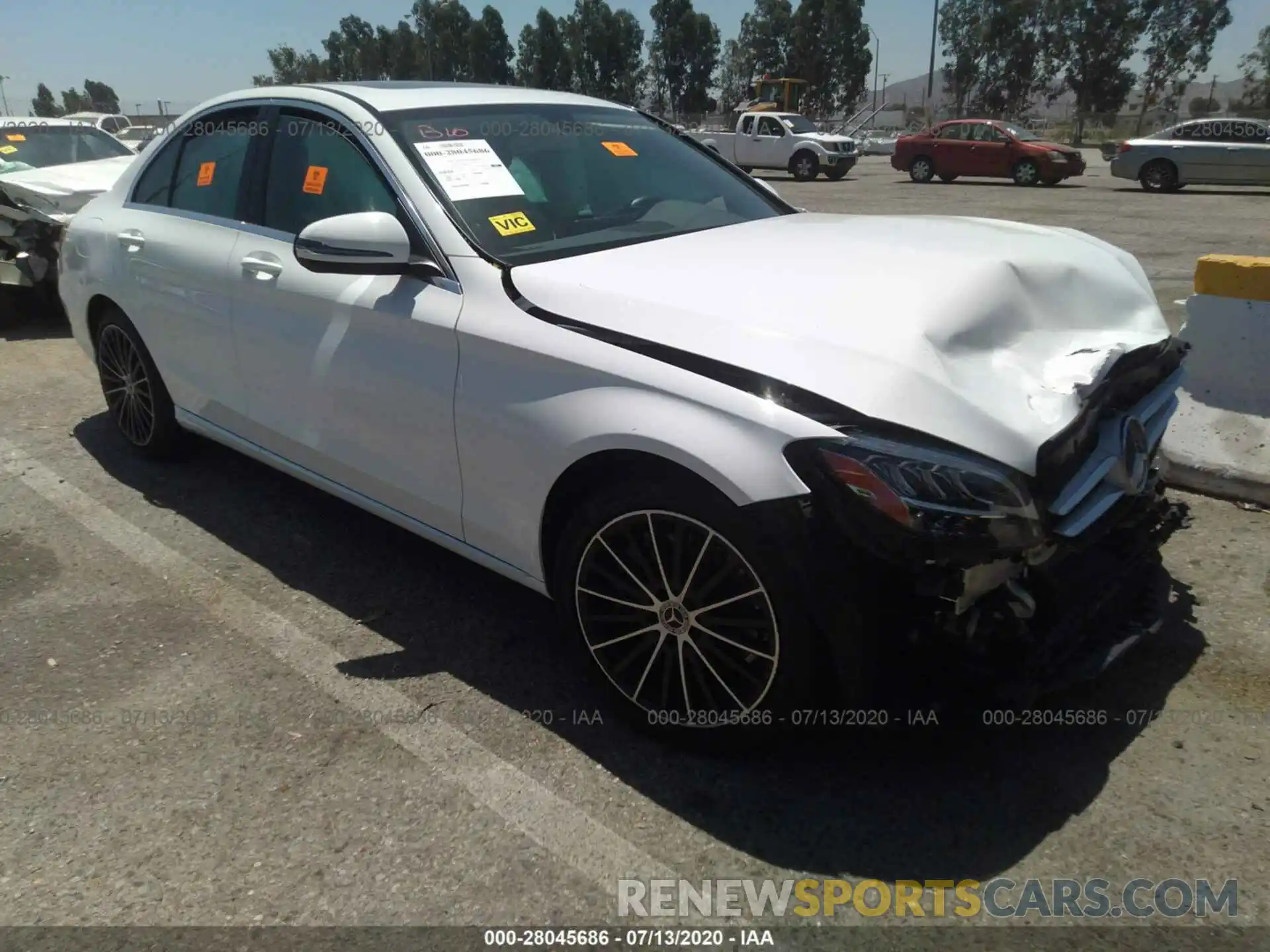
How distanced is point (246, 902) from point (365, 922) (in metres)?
0.30

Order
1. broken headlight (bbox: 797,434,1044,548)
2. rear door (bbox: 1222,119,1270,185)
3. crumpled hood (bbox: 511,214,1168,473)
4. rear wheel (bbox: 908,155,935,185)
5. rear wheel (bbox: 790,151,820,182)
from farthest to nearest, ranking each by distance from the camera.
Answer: rear wheel (bbox: 790,151,820,182)
rear wheel (bbox: 908,155,935,185)
rear door (bbox: 1222,119,1270,185)
crumpled hood (bbox: 511,214,1168,473)
broken headlight (bbox: 797,434,1044,548)

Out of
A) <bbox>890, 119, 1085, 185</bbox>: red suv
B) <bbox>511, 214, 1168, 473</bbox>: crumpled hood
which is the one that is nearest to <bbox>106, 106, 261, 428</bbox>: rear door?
<bbox>511, 214, 1168, 473</bbox>: crumpled hood

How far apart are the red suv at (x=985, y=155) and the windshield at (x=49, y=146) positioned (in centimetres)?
1862

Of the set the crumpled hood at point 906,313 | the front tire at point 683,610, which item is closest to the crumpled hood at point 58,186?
the crumpled hood at point 906,313

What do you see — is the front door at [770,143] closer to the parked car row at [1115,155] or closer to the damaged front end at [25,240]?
the parked car row at [1115,155]

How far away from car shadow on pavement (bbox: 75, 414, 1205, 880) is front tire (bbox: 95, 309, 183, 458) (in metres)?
1.30

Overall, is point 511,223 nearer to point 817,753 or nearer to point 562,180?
point 562,180

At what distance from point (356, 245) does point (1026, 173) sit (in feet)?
72.6

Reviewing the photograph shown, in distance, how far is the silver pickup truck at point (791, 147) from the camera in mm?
25234

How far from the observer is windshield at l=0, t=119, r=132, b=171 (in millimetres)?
9164

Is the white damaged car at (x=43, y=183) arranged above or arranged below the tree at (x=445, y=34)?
below

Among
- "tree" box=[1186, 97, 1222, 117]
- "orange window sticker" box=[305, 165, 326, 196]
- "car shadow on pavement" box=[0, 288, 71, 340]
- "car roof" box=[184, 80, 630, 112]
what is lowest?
"car shadow on pavement" box=[0, 288, 71, 340]

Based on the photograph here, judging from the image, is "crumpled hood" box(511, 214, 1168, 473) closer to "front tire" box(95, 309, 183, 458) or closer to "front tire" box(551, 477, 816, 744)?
"front tire" box(551, 477, 816, 744)

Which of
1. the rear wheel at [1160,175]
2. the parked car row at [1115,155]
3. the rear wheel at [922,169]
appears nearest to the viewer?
the parked car row at [1115,155]
